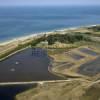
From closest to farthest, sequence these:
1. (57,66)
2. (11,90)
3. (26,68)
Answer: (11,90)
(26,68)
(57,66)

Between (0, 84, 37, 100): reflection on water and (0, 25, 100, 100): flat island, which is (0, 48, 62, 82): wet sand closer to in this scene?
(0, 25, 100, 100): flat island

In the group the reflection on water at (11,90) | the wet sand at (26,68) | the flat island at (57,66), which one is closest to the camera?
the reflection on water at (11,90)

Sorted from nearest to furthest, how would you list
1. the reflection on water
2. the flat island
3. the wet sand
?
1. the reflection on water
2. the flat island
3. the wet sand

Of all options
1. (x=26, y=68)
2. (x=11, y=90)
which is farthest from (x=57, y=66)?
(x=11, y=90)

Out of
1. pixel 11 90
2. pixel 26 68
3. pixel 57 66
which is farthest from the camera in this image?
pixel 57 66

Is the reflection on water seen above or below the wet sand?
above

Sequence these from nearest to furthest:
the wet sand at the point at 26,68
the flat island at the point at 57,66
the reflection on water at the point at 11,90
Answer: the reflection on water at the point at 11,90 → the flat island at the point at 57,66 → the wet sand at the point at 26,68

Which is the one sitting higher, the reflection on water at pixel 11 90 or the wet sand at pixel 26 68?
the reflection on water at pixel 11 90

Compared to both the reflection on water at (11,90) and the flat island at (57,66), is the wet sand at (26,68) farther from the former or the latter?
the reflection on water at (11,90)

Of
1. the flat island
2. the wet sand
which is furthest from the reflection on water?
the wet sand

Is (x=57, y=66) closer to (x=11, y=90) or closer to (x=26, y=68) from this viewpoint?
(x=26, y=68)

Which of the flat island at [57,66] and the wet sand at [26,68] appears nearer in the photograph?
the flat island at [57,66]

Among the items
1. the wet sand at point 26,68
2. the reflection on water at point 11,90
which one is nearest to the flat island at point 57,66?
the wet sand at point 26,68
